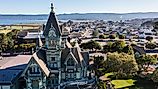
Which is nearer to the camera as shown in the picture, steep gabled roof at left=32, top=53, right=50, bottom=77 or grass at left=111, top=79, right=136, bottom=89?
steep gabled roof at left=32, top=53, right=50, bottom=77

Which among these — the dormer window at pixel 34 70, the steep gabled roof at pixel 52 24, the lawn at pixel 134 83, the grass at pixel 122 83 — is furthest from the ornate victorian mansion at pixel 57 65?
the lawn at pixel 134 83

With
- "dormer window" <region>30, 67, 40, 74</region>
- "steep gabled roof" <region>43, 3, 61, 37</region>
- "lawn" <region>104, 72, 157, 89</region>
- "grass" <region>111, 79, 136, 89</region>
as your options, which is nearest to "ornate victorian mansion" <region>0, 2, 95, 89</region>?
"steep gabled roof" <region>43, 3, 61, 37</region>

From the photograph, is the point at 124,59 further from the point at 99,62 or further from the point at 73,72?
the point at 73,72

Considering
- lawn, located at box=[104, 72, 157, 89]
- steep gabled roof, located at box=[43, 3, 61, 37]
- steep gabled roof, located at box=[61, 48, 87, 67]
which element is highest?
steep gabled roof, located at box=[43, 3, 61, 37]

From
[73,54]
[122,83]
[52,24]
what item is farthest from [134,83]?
[52,24]

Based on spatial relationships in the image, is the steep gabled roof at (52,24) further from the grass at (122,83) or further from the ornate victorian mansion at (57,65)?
the grass at (122,83)

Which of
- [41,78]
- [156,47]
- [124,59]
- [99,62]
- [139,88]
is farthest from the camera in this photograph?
[156,47]

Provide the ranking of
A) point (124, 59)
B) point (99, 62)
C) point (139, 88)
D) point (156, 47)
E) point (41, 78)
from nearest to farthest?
point (41, 78) < point (139, 88) < point (124, 59) < point (99, 62) < point (156, 47)

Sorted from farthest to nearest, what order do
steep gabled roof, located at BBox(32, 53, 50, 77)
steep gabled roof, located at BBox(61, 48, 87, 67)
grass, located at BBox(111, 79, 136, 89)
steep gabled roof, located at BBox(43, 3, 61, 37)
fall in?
1. grass, located at BBox(111, 79, 136, 89)
2. steep gabled roof, located at BBox(61, 48, 87, 67)
3. steep gabled roof, located at BBox(43, 3, 61, 37)
4. steep gabled roof, located at BBox(32, 53, 50, 77)

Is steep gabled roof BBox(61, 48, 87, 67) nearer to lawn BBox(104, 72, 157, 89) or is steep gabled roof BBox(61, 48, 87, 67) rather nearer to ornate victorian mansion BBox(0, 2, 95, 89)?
ornate victorian mansion BBox(0, 2, 95, 89)

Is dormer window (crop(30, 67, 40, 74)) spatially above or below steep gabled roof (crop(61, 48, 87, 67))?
below

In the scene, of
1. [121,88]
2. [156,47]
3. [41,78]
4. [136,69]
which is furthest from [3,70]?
[156,47]
